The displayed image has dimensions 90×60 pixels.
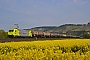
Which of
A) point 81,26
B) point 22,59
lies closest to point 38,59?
point 22,59

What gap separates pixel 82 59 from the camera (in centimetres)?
683

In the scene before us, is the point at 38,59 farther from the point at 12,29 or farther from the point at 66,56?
the point at 12,29

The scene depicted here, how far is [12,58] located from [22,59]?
0.26m

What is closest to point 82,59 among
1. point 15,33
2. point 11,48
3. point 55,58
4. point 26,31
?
A: point 55,58

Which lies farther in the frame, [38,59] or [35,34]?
[35,34]

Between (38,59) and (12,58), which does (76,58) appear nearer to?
(38,59)

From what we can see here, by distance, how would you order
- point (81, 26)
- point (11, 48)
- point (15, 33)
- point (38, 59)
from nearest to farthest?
1. point (38, 59)
2. point (11, 48)
3. point (15, 33)
4. point (81, 26)

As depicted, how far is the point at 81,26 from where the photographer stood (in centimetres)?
19200

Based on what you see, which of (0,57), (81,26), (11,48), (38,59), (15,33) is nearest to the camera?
(38,59)

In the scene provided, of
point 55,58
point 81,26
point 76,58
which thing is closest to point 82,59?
point 76,58

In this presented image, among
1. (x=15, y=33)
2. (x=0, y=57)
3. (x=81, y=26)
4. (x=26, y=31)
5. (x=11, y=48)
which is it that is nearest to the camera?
(x=0, y=57)

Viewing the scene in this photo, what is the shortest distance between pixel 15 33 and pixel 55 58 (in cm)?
5218

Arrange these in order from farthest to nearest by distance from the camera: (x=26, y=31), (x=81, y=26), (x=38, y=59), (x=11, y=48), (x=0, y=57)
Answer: (x=81, y=26), (x=26, y=31), (x=11, y=48), (x=0, y=57), (x=38, y=59)

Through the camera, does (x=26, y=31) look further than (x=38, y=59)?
Yes
